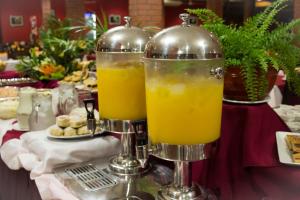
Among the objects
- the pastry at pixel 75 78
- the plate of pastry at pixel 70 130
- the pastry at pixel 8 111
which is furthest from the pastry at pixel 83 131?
the pastry at pixel 75 78

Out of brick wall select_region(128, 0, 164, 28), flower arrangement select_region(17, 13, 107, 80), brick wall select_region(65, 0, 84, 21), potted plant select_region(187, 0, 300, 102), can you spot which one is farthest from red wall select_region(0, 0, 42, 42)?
potted plant select_region(187, 0, 300, 102)

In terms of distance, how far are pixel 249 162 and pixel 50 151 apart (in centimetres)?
60

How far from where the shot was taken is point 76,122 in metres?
1.23

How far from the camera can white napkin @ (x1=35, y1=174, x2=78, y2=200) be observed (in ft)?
3.18

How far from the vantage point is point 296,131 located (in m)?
1.10

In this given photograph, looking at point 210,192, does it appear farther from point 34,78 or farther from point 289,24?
point 34,78

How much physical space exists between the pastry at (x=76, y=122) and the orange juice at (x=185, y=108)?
0.50 meters

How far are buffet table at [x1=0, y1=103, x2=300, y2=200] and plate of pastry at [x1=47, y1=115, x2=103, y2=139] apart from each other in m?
0.44

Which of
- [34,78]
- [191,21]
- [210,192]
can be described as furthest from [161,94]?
[34,78]

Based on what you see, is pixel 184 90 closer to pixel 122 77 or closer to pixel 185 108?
pixel 185 108

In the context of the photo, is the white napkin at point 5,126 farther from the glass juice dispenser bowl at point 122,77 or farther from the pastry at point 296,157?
the pastry at point 296,157

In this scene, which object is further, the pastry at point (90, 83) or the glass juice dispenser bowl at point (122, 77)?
the pastry at point (90, 83)

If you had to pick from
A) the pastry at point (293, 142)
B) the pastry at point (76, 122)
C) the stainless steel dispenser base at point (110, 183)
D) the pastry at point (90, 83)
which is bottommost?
the stainless steel dispenser base at point (110, 183)

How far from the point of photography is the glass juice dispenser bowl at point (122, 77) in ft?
3.17
